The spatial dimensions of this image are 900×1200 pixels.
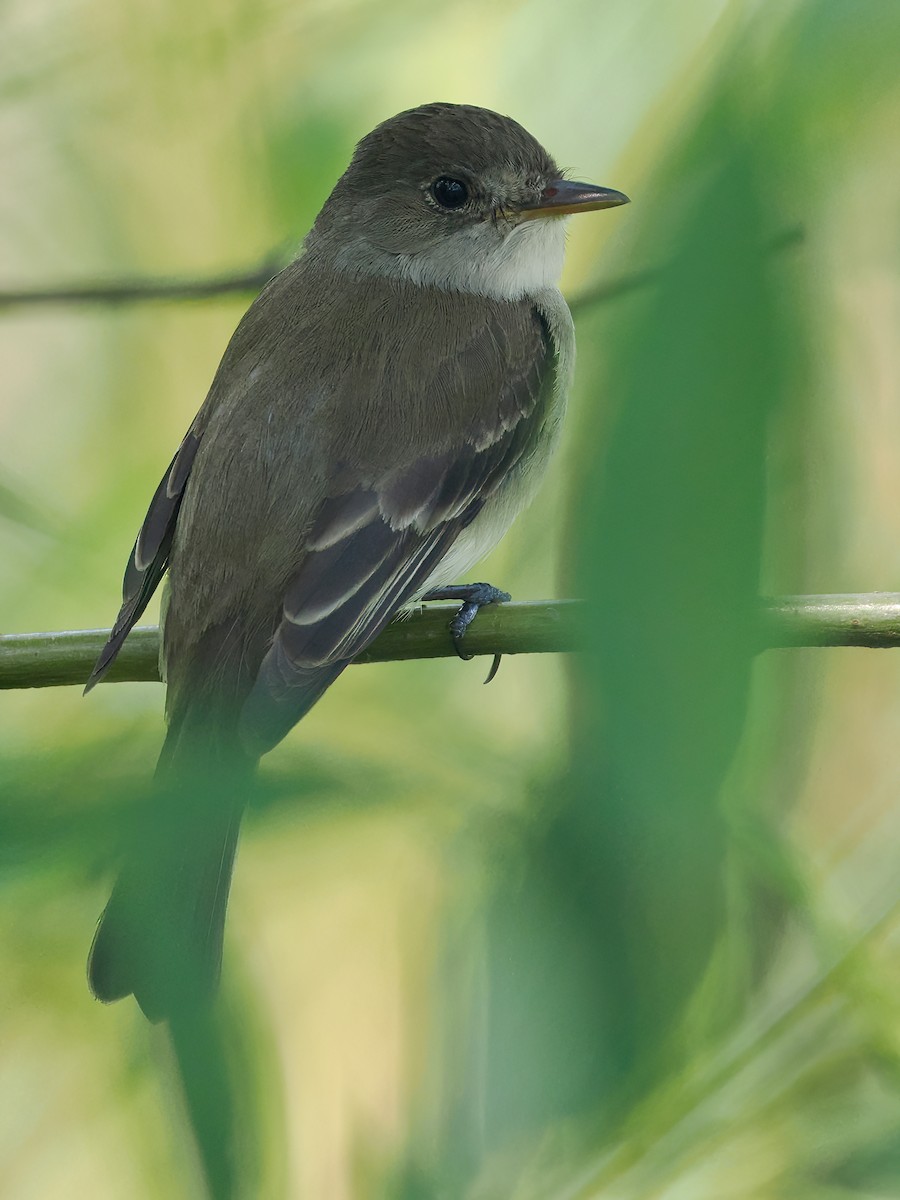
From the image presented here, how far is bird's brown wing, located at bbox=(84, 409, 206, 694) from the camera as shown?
1.53m

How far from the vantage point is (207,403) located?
180 centimetres

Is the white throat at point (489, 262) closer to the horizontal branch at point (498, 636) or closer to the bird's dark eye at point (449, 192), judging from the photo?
the bird's dark eye at point (449, 192)

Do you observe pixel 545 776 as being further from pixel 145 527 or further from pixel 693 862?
pixel 145 527

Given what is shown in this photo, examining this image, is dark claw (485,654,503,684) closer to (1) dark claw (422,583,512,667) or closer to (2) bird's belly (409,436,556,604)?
(1) dark claw (422,583,512,667)

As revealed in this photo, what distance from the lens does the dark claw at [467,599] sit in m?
1.08

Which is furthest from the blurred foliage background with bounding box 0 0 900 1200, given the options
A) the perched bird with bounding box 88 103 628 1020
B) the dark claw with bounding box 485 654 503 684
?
the perched bird with bounding box 88 103 628 1020

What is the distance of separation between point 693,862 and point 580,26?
2.07 feet

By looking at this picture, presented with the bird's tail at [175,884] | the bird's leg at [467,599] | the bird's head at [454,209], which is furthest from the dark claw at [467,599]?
the bird's tail at [175,884]

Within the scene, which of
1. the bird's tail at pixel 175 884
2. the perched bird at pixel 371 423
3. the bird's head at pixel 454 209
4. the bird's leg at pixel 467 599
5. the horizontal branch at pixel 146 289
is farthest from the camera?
the bird's head at pixel 454 209

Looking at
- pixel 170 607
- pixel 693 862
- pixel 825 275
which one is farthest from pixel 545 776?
pixel 170 607

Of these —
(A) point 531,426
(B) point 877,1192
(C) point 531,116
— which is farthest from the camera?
(A) point 531,426

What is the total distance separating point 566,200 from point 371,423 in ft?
1.39

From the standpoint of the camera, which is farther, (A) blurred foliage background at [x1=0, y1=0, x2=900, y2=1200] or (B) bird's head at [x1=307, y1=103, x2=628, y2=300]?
(B) bird's head at [x1=307, y1=103, x2=628, y2=300]

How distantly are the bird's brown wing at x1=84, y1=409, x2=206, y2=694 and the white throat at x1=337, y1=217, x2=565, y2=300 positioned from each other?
0.41 metres
